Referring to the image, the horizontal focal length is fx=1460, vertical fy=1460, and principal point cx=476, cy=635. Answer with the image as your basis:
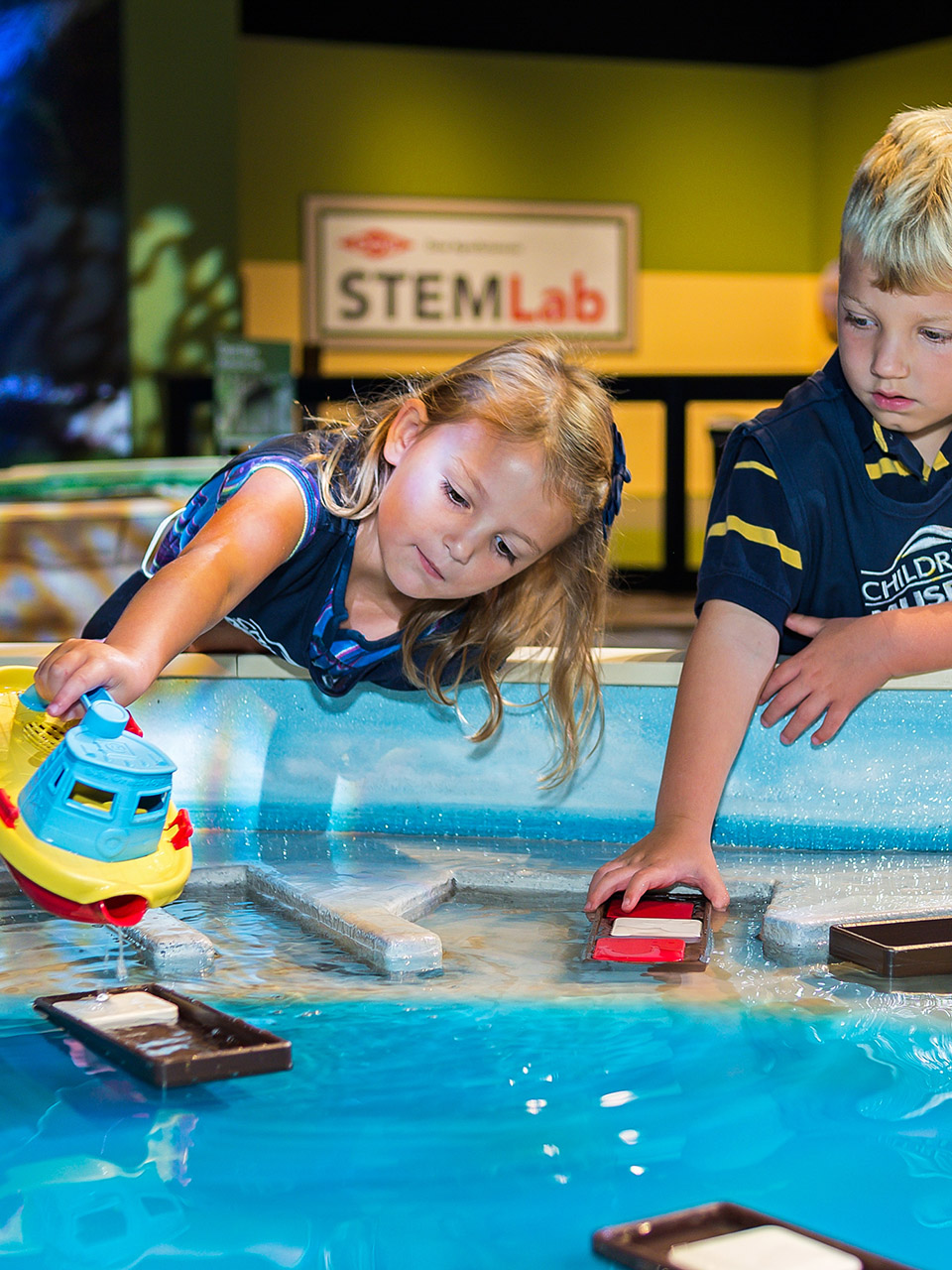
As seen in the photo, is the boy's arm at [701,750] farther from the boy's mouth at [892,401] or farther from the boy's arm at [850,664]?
the boy's mouth at [892,401]

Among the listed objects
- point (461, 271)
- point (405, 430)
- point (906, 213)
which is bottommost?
point (405, 430)

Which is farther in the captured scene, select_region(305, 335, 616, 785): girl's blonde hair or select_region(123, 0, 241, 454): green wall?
select_region(123, 0, 241, 454): green wall

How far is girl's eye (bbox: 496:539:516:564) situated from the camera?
4.35 feet

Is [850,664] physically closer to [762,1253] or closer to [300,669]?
[300,669]

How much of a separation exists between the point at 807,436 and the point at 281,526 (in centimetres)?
51

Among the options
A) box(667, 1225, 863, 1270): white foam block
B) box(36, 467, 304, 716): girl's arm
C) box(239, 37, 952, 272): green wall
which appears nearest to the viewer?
box(667, 1225, 863, 1270): white foam block

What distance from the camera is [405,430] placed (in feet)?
4.77

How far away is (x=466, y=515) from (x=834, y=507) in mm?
358

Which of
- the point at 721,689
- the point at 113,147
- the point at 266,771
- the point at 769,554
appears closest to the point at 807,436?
the point at 769,554

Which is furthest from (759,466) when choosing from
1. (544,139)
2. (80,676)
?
(544,139)

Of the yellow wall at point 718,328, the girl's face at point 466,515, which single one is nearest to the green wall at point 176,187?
the yellow wall at point 718,328

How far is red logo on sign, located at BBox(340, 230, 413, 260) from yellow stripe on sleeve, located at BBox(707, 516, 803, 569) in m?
7.15

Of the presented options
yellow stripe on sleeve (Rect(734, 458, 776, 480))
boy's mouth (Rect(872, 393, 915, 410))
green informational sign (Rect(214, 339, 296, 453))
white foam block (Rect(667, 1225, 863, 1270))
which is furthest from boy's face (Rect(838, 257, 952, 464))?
green informational sign (Rect(214, 339, 296, 453))

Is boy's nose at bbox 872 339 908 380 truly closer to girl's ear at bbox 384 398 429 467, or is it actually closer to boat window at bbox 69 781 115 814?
girl's ear at bbox 384 398 429 467
